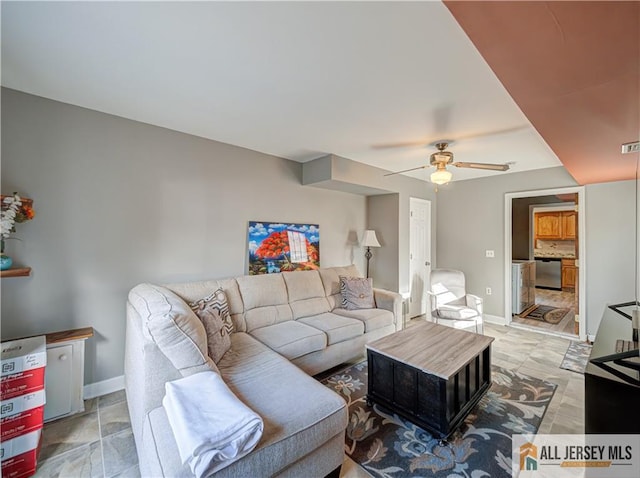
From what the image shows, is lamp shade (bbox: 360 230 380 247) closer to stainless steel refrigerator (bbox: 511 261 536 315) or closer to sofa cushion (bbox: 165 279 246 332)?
sofa cushion (bbox: 165 279 246 332)

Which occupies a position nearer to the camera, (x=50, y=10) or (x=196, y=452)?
(x=196, y=452)

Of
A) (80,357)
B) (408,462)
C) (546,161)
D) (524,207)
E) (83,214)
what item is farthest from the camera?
(524,207)

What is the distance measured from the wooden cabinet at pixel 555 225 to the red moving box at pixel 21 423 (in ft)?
32.1

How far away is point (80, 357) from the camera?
2131 mm

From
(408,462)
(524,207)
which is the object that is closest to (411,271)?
(408,462)

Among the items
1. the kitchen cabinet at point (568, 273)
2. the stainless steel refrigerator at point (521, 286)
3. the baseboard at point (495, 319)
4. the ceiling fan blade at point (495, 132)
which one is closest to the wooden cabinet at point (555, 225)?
the kitchen cabinet at point (568, 273)

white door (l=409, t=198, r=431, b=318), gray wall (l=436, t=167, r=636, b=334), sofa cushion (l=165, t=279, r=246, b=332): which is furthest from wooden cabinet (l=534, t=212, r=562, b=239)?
sofa cushion (l=165, t=279, r=246, b=332)

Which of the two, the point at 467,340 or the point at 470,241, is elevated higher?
the point at 470,241

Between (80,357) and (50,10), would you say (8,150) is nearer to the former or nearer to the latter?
(50,10)

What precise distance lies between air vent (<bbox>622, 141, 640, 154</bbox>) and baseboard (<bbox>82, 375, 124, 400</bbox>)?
4655 mm

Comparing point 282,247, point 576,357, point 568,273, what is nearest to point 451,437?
point 576,357

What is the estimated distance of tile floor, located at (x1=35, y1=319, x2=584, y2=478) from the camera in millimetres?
1610

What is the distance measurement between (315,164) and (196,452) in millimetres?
3212

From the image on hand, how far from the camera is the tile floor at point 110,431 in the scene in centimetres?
161
